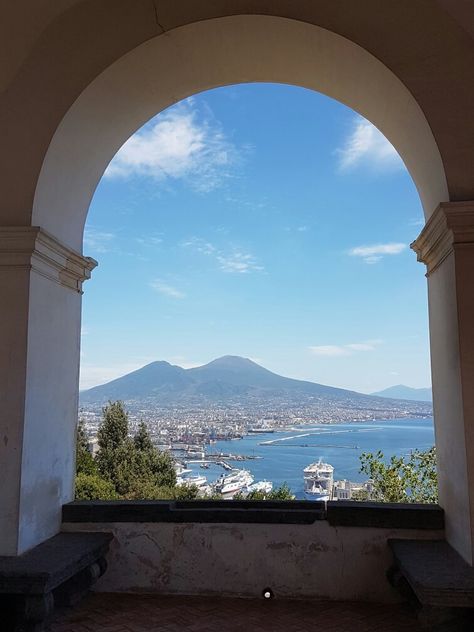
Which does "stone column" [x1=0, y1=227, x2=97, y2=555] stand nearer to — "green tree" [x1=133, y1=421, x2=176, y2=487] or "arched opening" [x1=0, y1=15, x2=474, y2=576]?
"arched opening" [x1=0, y1=15, x2=474, y2=576]

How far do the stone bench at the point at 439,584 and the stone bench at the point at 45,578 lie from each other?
2.07 metres

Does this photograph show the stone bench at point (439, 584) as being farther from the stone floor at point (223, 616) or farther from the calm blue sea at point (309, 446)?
the calm blue sea at point (309, 446)

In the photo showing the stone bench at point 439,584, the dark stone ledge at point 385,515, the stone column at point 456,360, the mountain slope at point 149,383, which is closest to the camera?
the stone bench at point 439,584

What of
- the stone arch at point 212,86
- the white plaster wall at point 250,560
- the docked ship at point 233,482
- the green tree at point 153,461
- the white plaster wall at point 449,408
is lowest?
the docked ship at point 233,482

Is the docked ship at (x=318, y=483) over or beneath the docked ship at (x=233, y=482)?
over

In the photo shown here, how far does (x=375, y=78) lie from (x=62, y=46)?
2.32 metres

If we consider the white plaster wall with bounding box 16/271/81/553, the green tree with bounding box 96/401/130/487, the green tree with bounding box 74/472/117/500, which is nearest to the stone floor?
the white plaster wall with bounding box 16/271/81/553

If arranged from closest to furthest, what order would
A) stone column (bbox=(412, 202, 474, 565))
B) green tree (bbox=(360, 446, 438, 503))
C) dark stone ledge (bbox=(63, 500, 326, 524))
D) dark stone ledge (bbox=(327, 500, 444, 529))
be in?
stone column (bbox=(412, 202, 474, 565)) → dark stone ledge (bbox=(327, 500, 444, 529)) → dark stone ledge (bbox=(63, 500, 326, 524)) → green tree (bbox=(360, 446, 438, 503))

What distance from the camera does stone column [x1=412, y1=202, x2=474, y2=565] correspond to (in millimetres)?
3291

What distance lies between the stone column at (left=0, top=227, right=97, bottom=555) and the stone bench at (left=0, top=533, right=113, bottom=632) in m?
0.17

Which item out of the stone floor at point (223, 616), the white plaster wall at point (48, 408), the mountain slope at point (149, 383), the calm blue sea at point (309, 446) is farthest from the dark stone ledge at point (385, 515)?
the mountain slope at point (149, 383)

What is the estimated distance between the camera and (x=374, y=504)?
405 cm

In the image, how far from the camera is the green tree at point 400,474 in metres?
9.53

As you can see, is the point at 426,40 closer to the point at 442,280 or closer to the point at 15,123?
the point at 442,280
